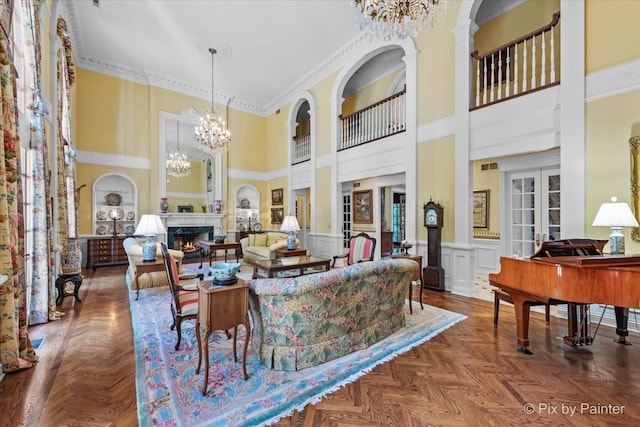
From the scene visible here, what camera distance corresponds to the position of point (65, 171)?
5352 millimetres

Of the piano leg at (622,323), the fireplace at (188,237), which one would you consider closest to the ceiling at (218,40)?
the fireplace at (188,237)

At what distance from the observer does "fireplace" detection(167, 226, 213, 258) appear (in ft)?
28.6

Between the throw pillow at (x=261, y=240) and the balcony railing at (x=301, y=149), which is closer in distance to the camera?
the throw pillow at (x=261, y=240)

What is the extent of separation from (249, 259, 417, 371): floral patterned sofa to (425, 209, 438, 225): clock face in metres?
2.54

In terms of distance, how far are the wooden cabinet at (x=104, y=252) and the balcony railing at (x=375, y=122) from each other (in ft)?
21.6

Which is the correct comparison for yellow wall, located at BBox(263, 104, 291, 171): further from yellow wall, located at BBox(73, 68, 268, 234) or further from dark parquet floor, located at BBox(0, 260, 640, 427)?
dark parquet floor, located at BBox(0, 260, 640, 427)

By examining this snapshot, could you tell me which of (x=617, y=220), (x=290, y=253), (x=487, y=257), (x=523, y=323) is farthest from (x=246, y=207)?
(x=617, y=220)

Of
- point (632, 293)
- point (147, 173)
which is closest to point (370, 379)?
point (632, 293)

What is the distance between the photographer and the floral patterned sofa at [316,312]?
2.32 meters

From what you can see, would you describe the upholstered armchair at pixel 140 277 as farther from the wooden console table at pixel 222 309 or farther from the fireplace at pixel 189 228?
the fireplace at pixel 189 228

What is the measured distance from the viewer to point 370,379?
233cm

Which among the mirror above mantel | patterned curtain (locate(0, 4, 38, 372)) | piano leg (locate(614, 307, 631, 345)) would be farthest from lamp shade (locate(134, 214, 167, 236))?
piano leg (locate(614, 307, 631, 345))

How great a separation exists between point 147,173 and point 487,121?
8895mm

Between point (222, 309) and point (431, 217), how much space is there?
4102 mm
